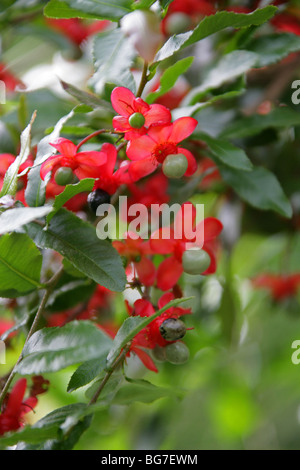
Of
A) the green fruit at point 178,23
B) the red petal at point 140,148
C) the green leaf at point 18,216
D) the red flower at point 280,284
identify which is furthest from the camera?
the red flower at point 280,284

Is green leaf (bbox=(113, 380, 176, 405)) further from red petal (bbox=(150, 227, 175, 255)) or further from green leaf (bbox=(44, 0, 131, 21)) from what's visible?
green leaf (bbox=(44, 0, 131, 21))

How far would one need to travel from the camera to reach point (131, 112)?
1.74ft

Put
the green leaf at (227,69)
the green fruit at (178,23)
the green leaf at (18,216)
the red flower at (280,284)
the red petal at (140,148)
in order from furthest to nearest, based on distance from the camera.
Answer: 1. the red flower at (280,284)
2. the green fruit at (178,23)
3. the green leaf at (227,69)
4. the red petal at (140,148)
5. the green leaf at (18,216)

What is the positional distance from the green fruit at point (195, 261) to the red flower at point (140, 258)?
1.5 inches

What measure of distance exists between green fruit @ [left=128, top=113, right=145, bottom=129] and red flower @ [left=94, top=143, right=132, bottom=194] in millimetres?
44

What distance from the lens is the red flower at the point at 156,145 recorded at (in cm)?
54

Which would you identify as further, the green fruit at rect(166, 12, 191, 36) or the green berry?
the green fruit at rect(166, 12, 191, 36)

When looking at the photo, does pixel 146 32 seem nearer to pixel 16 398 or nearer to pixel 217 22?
pixel 217 22

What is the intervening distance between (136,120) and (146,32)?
0.10 metres

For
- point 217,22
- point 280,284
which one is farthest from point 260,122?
point 280,284

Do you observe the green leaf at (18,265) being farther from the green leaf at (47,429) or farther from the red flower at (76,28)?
the red flower at (76,28)

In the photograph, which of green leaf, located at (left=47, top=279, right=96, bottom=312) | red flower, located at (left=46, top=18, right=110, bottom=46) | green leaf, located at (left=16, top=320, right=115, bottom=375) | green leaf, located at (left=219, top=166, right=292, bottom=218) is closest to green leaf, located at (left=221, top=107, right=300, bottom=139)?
green leaf, located at (left=219, top=166, right=292, bottom=218)

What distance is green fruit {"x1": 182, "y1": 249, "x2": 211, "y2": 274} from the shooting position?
58 cm

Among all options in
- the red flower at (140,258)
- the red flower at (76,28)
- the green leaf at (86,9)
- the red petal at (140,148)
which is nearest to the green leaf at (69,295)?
the red flower at (140,258)
